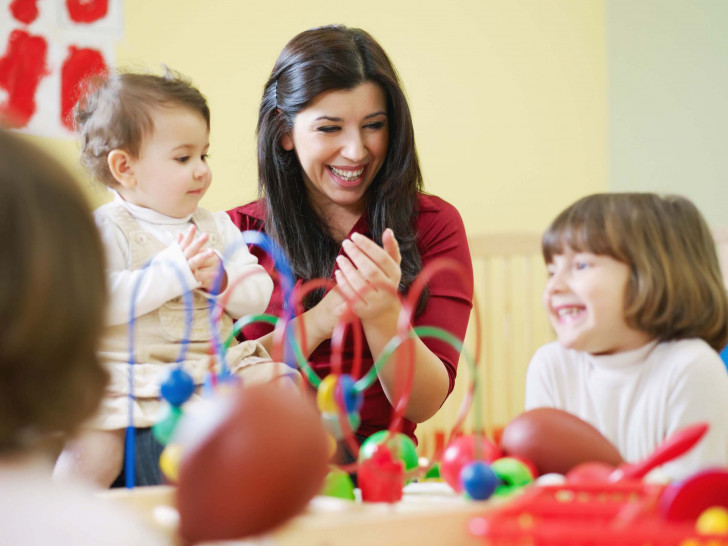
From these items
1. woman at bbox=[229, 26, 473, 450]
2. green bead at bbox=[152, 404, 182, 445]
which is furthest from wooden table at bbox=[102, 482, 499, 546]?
woman at bbox=[229, 26, 473, 450]

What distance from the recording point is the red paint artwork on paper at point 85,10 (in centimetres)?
207

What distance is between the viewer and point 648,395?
980mm

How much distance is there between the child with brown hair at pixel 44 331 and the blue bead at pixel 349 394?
0.27m

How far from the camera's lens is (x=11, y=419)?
1.85 ft

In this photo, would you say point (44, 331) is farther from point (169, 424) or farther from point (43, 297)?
point (169, 424)

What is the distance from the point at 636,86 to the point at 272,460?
8.66 ft

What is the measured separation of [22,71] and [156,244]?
0.96 m

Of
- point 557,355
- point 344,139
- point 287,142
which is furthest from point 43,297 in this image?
point 287,142

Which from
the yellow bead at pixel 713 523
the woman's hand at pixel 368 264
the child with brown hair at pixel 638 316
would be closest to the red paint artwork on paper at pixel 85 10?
the woman's hand at pixel 368 264

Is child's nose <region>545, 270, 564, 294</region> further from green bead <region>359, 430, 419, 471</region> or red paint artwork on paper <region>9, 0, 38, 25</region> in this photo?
red paint artwork on paper <region>9, 0, 38, 25</region>

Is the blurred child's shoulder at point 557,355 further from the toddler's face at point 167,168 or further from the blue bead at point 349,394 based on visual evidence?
the toddler's face at point 167,168

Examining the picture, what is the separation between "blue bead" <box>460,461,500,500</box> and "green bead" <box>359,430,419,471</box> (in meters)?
0.11

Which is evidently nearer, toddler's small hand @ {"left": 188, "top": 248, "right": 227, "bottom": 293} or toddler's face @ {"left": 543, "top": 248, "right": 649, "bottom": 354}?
toddler's face @ {"left": 543, "top": 248, "right": 649, "bottom": 354}

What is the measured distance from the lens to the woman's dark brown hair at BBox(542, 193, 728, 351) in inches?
39.1
